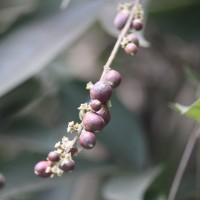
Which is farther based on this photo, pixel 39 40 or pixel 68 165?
pixel 39 40

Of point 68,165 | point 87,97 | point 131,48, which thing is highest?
point 87,97

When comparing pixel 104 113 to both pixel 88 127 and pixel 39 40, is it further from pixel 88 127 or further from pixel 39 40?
pixel 39 40

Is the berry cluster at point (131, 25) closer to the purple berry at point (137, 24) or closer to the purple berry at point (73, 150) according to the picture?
the purple berry at point (137, 24)

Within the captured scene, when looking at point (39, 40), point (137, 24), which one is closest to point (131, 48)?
point (137, 24)

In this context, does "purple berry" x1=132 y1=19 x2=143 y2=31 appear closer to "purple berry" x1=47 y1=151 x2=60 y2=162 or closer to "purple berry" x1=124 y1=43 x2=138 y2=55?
"purple berry" x1=124 y1=43 x2=138 y2=55

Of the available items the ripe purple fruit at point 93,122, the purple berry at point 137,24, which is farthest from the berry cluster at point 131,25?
the ripe purple fruit at point 93,122

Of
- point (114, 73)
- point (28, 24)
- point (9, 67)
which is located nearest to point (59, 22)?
point (28, 24)

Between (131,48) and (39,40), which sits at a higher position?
(39,40)
